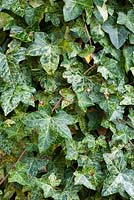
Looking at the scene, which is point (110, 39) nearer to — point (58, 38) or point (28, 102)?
point (58, 38)

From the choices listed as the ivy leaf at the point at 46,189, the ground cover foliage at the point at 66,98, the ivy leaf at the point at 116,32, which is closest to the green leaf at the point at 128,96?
the ground cover foliage at the point at 66,98

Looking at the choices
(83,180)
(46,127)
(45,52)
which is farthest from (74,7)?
(83,180)

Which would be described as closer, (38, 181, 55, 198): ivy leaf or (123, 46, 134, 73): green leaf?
(38, 181, 55, 198): ivy leaf

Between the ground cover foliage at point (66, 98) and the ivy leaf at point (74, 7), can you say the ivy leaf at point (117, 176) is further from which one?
the ivy leaf at point (74, 7)

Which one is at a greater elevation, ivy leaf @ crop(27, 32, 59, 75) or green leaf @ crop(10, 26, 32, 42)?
green leaf @ crop(10, 26, 32, 42)

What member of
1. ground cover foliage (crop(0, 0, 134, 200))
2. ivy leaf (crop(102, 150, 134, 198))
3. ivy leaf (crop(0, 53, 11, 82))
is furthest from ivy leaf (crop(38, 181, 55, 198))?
ivy leaf (crop(0, 53, 11, 82))

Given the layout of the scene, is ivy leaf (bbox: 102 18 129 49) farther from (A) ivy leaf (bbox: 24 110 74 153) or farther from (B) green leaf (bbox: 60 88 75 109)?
(A) ivy leaf (bbox: 24 110 74 153)

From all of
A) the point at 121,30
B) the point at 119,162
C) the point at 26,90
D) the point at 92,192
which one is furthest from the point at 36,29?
the point at 92,192

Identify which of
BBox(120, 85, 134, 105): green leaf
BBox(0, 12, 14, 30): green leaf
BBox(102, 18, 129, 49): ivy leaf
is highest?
BBox(0, 12, 14, 30): green leaf
